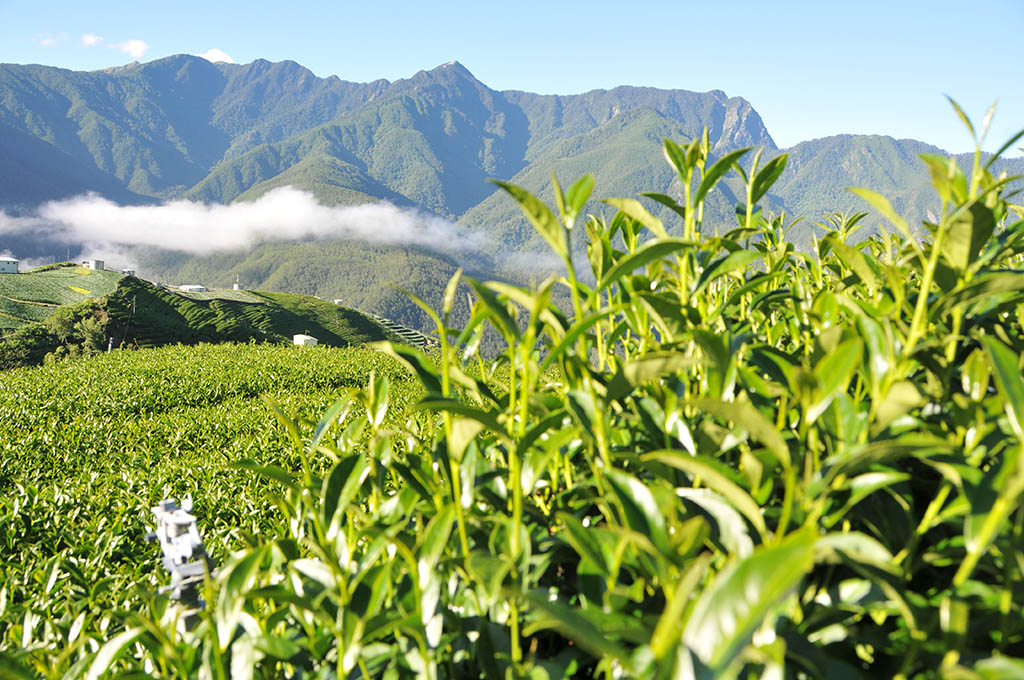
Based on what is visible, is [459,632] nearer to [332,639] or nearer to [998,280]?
[332,639]

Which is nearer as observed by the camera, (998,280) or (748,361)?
(998,280)

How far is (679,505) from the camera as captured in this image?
0.77m

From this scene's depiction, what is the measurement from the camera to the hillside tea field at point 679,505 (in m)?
0.61

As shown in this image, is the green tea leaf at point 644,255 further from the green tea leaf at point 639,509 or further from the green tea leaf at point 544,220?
the green tea leaf at point 639,509

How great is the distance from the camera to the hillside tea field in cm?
61

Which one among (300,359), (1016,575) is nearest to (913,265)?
(1016,575)

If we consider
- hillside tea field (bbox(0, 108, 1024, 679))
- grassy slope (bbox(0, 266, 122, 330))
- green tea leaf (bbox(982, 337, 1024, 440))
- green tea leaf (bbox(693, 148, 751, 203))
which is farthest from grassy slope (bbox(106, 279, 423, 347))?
green tea leaf (bbox(982, 337, 1024, 440))

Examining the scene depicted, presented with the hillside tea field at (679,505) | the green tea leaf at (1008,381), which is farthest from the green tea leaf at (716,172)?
the green tea leaf at (1008,381)

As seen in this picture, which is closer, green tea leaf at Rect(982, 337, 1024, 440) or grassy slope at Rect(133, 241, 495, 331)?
green tea leaf at Rect(982, 337, 1024, 440)

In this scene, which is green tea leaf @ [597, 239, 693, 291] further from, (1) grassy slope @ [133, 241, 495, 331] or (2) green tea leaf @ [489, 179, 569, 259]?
(1) grassy slope @ [133, 241, 495, 331]

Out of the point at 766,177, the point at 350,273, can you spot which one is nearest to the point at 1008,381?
the point at 766,177

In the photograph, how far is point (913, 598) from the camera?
0.67 metres

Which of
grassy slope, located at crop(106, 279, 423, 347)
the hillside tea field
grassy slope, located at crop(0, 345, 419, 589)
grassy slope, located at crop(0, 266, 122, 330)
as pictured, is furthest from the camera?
grassy slope, located at crop(0, 266, 122, 330)

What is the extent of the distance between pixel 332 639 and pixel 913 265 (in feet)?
3.51
